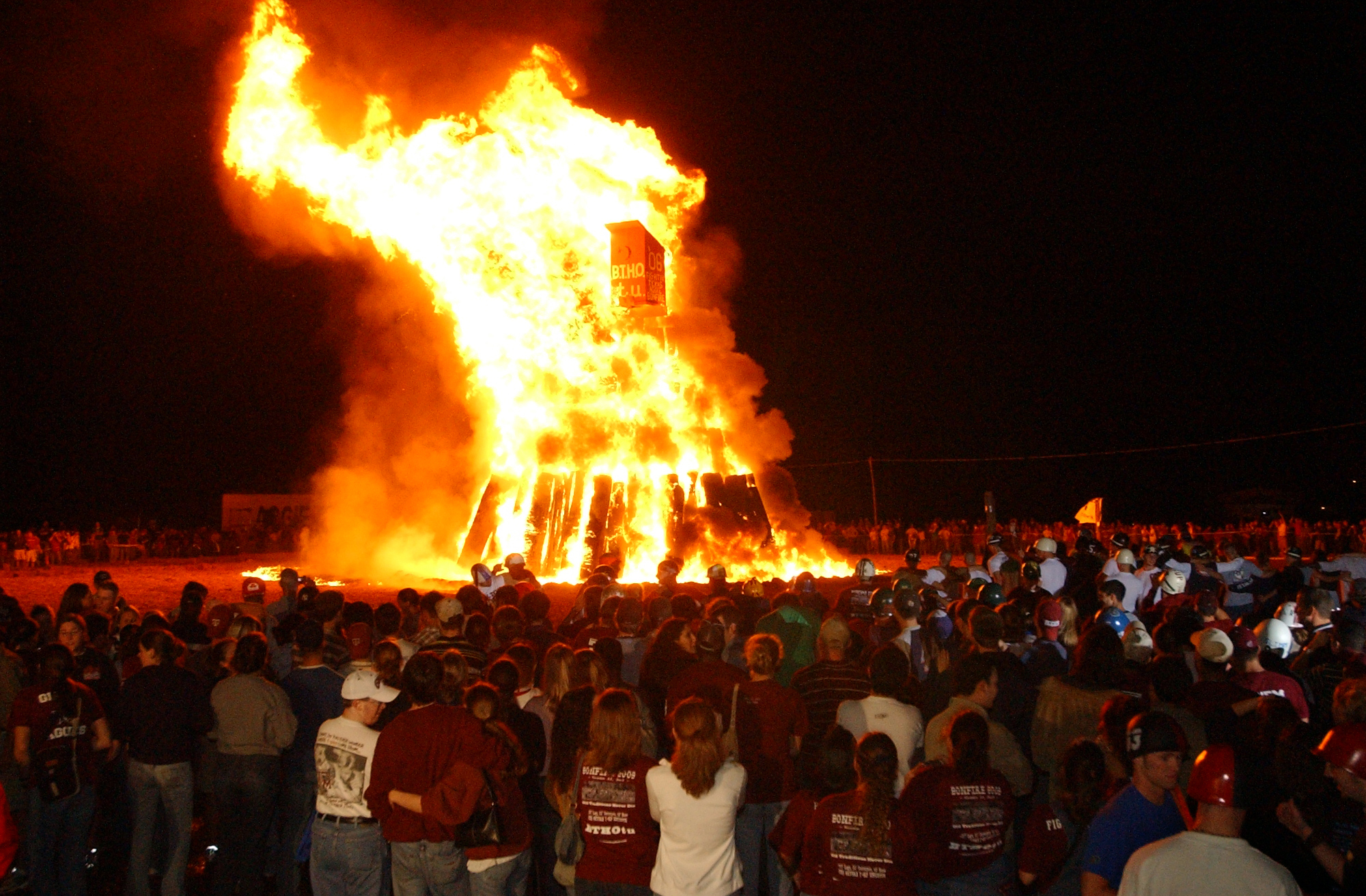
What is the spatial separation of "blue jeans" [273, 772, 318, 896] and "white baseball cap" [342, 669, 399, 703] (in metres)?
1.92

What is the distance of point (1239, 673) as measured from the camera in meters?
5.90

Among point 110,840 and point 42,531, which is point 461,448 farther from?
point 110,840

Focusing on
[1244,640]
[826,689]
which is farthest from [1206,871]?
[1244,640]

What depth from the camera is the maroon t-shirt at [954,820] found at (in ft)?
13.7

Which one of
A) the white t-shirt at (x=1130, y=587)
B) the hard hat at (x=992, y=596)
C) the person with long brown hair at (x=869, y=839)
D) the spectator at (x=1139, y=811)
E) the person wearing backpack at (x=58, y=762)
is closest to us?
the spectator at (x=1139, y=811)

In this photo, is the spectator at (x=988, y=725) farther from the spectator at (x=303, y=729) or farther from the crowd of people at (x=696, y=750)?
the spectator at (x=303, y=729)

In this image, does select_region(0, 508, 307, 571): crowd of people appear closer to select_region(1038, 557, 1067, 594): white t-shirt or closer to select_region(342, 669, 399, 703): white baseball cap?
select_region(1038, 557, 1067, 594): white t-shirt

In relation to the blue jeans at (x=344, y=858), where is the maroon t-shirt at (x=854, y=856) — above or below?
above

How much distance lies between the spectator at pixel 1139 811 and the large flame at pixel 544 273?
21.4 metres

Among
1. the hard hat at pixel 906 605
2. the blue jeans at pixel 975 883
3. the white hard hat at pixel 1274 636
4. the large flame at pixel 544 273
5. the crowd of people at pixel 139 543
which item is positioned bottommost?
the blue jeans at pixel 975 883

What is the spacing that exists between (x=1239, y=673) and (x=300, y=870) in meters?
6.25

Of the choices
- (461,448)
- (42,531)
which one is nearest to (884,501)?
(461,448)

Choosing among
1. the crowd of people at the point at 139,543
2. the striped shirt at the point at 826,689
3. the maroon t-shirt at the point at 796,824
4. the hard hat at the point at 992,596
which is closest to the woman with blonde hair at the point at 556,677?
the striped shirt at the point at 826,689

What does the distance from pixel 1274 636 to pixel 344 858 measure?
581cm
